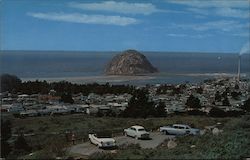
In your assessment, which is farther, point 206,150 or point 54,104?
point 54,104

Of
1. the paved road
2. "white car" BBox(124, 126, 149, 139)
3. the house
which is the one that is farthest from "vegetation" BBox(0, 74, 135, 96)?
"white car" BBox(124, 126, 149, 139)

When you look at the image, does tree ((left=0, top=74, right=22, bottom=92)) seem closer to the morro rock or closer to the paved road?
the paved road

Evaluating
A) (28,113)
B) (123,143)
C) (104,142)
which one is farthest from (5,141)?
(28,113)

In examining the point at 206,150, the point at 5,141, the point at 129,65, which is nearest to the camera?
the point at 206,150

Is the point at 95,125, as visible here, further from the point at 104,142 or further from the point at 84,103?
the point at 84,103

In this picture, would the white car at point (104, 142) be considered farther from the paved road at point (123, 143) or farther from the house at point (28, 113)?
the house at point (28, 113)

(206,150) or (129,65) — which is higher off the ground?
(206,150)

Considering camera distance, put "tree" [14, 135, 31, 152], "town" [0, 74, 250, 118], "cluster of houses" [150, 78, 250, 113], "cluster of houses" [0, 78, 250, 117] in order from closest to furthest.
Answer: "tree" [14, 135, 31, 152] → "town" [0, 74, 250, 118] → "cluster of houses" [0, 78, 250, 117] → "cluster of houses" [150, 78, 250, 113]

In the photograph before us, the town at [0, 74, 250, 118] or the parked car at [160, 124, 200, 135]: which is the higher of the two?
the parked car at [160, 124, 200, 135]

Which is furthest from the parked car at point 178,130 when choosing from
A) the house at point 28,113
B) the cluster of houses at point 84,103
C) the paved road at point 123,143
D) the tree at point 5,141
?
the house at point 28,113
